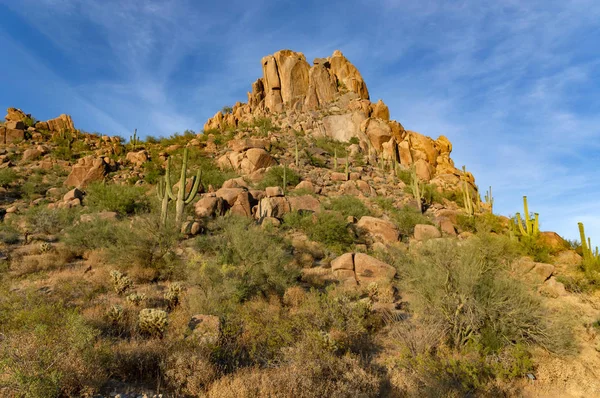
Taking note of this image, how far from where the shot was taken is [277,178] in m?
22.3

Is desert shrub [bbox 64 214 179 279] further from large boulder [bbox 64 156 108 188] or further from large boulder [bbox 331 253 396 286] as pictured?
large boulder [bbox 64 156 108 188]

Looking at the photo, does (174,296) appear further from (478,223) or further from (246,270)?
(478,223)

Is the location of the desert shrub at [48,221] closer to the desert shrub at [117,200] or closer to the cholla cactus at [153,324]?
the desert shrub at [117,200]

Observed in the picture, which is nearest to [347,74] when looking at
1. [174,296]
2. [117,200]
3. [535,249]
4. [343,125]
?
[343,125]

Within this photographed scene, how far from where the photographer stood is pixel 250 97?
44312 mm

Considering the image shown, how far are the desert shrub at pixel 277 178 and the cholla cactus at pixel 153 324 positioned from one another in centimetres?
1637

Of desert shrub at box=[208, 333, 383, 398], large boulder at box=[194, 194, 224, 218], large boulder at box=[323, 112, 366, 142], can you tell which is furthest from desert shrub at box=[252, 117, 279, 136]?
desert shrub at box=[208, 333, 383, 398]

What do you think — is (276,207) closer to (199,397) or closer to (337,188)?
(337,188)

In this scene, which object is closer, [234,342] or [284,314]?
[234,342]

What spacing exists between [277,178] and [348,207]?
6696 millimetres

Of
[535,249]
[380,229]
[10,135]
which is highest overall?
[10,135]

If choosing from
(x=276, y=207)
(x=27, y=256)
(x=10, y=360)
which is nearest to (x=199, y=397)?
(x=10, y=360)

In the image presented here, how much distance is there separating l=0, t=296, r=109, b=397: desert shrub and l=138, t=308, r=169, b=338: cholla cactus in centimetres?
121

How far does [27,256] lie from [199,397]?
9.14 meters
